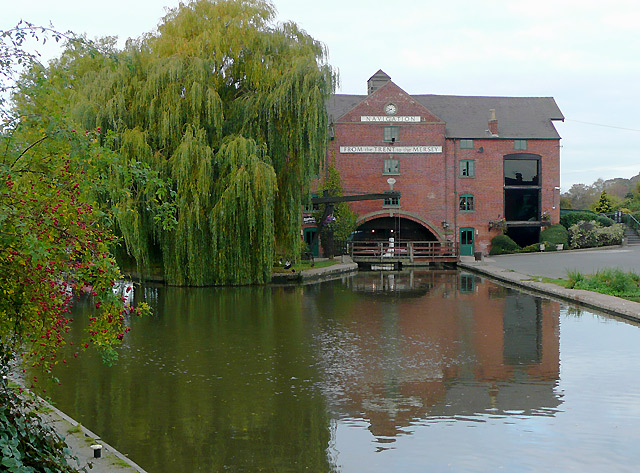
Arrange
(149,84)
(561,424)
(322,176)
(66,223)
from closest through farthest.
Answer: (66,223) < (561,424) < (149,84) < (322,176)

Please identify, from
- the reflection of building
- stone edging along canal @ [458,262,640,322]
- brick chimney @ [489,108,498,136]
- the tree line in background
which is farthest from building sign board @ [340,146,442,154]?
the tree line in background

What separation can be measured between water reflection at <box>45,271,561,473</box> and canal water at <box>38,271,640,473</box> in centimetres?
3

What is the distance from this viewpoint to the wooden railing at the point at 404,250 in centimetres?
3509

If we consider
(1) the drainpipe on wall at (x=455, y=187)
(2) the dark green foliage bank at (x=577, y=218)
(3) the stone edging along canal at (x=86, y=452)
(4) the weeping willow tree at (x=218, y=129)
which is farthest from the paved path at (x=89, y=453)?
(2) the dark green foliage bank at (x=577, y=218)

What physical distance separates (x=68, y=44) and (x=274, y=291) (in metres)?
16.5

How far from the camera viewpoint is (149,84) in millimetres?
21141

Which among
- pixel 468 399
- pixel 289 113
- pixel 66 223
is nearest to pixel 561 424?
pixel 468 399

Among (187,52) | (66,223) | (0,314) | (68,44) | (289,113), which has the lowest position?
(0,314)

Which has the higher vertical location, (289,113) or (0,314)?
(289,113)

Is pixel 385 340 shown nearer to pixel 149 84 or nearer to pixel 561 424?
pixel 561 424

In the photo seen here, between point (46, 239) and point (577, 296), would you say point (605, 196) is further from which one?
point (46, 239)

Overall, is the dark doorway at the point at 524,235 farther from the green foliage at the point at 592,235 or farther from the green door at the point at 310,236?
the green door at the point at 310,236

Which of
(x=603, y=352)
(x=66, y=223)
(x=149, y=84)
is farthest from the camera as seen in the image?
(x=149, y=84)

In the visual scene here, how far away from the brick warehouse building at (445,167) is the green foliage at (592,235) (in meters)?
1.80
